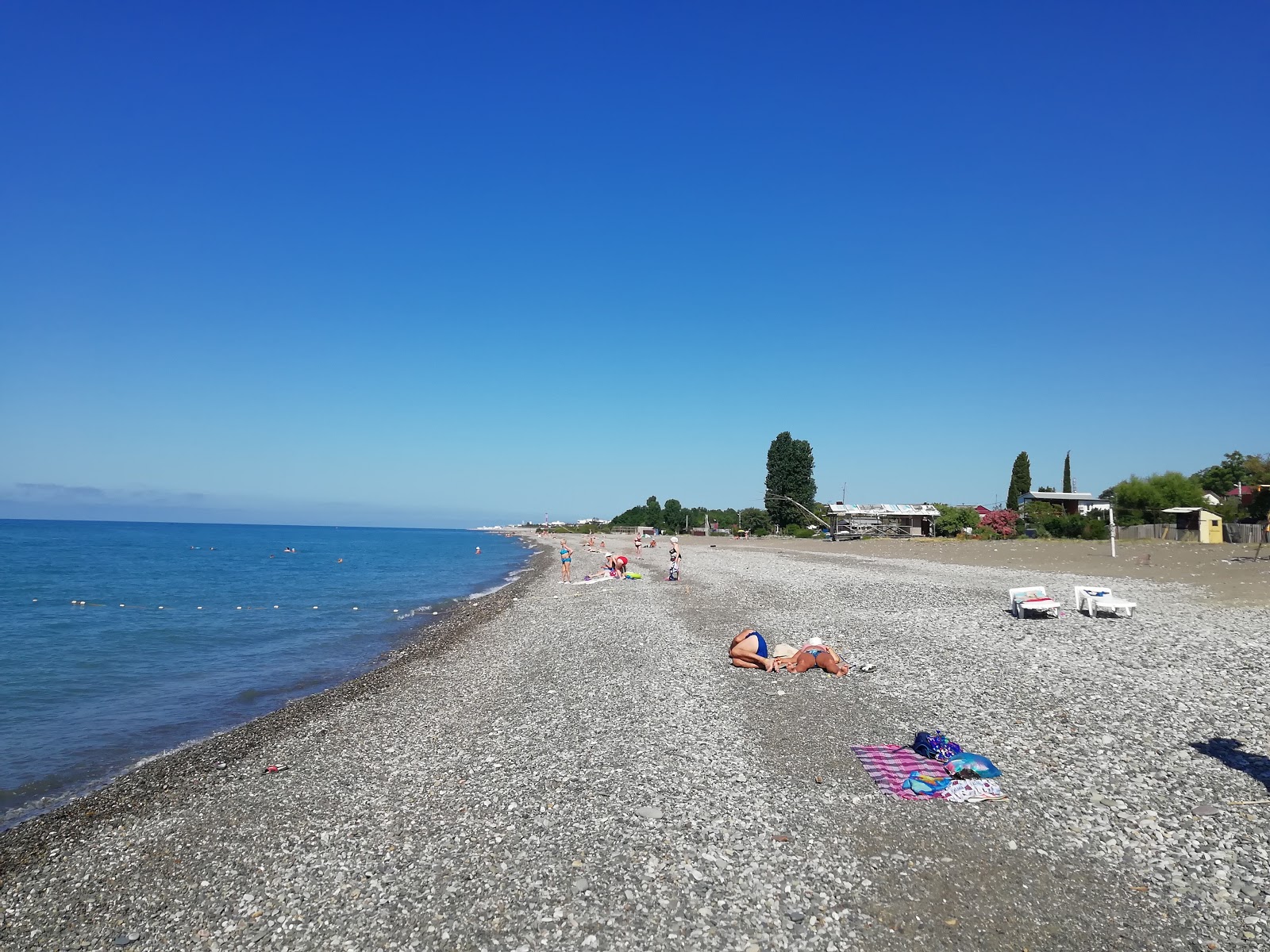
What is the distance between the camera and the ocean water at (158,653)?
12.7 metres

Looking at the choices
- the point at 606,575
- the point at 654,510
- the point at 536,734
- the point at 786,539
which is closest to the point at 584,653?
the point at 536,734

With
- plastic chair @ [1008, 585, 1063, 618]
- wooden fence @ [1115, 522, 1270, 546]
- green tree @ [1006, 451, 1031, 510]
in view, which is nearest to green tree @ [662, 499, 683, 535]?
green tree @ [1006, 451, 1031, 510]

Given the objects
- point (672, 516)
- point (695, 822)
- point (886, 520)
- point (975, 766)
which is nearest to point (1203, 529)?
point (886, 520)

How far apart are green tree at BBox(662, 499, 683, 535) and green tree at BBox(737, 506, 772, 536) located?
27.3 metres

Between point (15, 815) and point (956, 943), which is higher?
point (956, 943)

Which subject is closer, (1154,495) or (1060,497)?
(1154,495)

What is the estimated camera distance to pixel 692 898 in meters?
6.17

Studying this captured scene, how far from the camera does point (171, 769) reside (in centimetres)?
1097

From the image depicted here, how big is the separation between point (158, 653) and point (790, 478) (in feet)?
280

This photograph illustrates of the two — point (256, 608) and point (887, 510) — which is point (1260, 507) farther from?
point (256, 608)

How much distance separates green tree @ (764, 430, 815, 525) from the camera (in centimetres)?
9831

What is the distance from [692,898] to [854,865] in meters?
1.58

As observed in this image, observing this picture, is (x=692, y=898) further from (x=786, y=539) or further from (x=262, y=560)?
(x=262, y=560)

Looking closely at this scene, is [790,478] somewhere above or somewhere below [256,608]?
above
